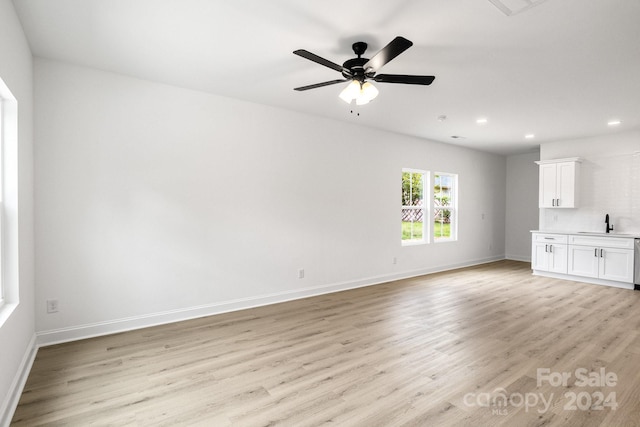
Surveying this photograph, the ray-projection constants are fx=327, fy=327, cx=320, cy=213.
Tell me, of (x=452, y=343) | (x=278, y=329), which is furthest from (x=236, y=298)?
(x=452, y=343)

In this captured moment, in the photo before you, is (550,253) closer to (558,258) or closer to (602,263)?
(558,258)

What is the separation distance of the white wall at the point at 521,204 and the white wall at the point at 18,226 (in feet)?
30.2

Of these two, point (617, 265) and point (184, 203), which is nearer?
point (184, 203)

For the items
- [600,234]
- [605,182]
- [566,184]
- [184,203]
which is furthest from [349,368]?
[605,182]

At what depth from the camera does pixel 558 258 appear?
613 centimetres

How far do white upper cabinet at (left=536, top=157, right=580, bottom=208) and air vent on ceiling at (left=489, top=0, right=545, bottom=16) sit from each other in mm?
5101

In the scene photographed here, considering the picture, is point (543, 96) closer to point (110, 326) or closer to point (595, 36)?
point (595, 36)

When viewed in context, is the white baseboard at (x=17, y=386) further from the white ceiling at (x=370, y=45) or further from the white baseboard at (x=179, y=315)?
the white ceiling at (x=370, y=45)

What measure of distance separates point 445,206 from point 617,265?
297cm

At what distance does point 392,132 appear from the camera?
5.97 metres

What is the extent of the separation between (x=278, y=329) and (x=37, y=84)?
332 centimetres

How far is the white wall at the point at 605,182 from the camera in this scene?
5.71m

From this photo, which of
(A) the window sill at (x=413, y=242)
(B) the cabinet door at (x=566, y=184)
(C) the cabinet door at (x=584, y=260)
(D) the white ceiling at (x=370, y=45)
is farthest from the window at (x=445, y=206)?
(D) the white ceiling at (x=370, y=45)

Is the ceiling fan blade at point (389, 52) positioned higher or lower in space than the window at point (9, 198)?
higher
